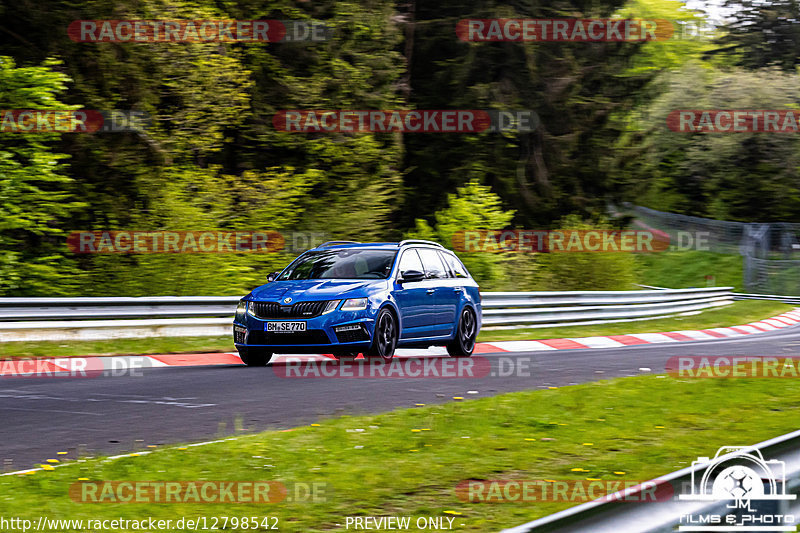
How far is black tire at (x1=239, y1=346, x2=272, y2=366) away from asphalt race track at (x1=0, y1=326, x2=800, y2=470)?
1.01 feet

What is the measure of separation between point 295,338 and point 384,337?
4.05 feet

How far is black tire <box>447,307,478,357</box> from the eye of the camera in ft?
51.5

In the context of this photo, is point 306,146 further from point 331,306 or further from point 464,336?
point 331,306

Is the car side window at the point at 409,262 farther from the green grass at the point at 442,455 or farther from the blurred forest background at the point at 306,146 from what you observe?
the blurred forest background at the point at 306,146

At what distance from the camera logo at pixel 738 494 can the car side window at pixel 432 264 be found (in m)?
11.3

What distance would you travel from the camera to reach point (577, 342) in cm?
2034

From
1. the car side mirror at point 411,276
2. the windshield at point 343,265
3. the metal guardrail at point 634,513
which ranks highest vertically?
the windshield at point 343,265

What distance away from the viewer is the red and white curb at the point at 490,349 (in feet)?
46.5

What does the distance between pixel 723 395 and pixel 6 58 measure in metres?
14.0

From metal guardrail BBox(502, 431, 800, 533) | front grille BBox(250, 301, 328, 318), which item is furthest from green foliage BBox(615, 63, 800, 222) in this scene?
metal guardrail BBox(502, 431, 800, 533)

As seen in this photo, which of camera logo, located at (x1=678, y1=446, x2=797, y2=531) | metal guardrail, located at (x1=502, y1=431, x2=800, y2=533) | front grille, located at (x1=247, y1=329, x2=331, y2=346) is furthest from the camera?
front grille, located at (x1=247, y1=329, x2=331, y2=346)

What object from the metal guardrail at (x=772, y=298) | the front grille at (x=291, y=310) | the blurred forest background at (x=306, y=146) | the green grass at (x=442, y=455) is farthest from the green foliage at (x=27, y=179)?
the metal guardrail at (x=772, y=298)

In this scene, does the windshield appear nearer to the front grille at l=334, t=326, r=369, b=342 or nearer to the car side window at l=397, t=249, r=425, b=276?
the car side window at l=397, t=249, r=425, b=276

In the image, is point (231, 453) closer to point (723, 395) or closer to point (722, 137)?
point (723, 395)
